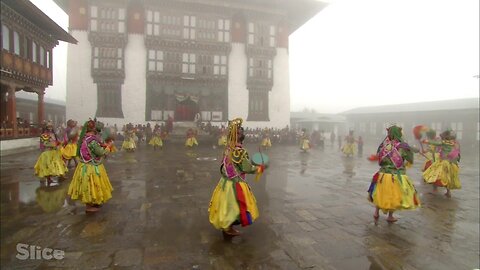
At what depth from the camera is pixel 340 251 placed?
14.2ft

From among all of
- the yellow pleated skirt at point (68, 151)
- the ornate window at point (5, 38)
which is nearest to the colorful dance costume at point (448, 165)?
the yellow pleated skirt at point (68, 151)

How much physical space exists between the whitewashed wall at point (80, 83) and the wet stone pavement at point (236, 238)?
17154mm

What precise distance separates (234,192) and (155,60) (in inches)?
906

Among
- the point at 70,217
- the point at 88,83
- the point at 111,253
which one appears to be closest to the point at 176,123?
the point at 88,83

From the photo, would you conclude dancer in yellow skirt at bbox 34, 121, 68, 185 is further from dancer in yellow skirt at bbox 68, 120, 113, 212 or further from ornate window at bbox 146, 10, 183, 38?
ornate window at bbox 146, 10, 183, 38

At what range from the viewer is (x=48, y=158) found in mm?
8000

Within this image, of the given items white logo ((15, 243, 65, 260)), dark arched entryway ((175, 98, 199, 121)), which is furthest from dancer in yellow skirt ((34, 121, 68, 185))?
dark arched entryway ((175, 98, 199, 121))

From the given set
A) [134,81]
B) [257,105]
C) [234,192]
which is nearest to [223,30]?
[257,105]

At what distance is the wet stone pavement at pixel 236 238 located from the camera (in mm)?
3973

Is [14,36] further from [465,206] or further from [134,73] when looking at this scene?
[465,206]

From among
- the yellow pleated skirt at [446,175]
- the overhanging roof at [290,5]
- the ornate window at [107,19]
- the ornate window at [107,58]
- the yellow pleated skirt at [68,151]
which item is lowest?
the yellow pleated skirt at [446,175]

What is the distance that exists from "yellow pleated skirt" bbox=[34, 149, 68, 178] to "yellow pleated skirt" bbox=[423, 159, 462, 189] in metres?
10.1

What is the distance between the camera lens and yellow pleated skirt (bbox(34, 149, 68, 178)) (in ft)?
26.0

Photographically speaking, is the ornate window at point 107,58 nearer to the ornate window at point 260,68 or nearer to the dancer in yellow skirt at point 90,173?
the ornate window at point 260,68
